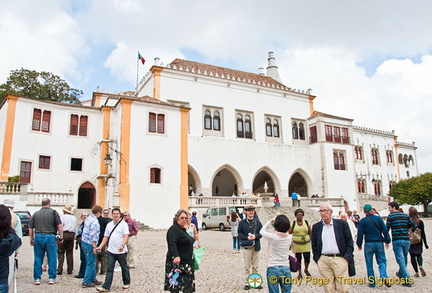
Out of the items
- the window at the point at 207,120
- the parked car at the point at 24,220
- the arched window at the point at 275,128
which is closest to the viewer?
the parked car at the point at 24,220

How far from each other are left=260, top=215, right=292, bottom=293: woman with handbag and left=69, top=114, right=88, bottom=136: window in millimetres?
22974

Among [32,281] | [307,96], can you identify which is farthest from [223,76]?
[32,281]

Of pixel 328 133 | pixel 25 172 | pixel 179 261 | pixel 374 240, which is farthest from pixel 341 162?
pixel 179 261

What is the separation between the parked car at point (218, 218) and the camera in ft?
68.2

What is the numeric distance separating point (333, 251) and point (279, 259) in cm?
76

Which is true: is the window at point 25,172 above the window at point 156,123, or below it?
below

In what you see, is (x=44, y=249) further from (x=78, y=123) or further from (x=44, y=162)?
(x=78, y=123)

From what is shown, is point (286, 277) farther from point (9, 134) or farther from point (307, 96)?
point (307, 96)

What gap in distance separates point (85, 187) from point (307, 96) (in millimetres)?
22358

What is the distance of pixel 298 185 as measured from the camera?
36.0 m

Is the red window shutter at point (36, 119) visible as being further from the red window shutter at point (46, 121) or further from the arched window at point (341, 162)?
the arched window at point (341, 162)

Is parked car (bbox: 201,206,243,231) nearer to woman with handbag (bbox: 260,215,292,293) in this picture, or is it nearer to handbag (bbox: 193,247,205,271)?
handbag (bbox: 193,247,205,271)

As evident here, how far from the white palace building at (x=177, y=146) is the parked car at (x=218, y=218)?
7.50ft

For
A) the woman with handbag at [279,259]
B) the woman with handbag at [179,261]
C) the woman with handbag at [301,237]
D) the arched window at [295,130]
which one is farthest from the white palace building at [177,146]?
the woman with handbag at [279,259]
